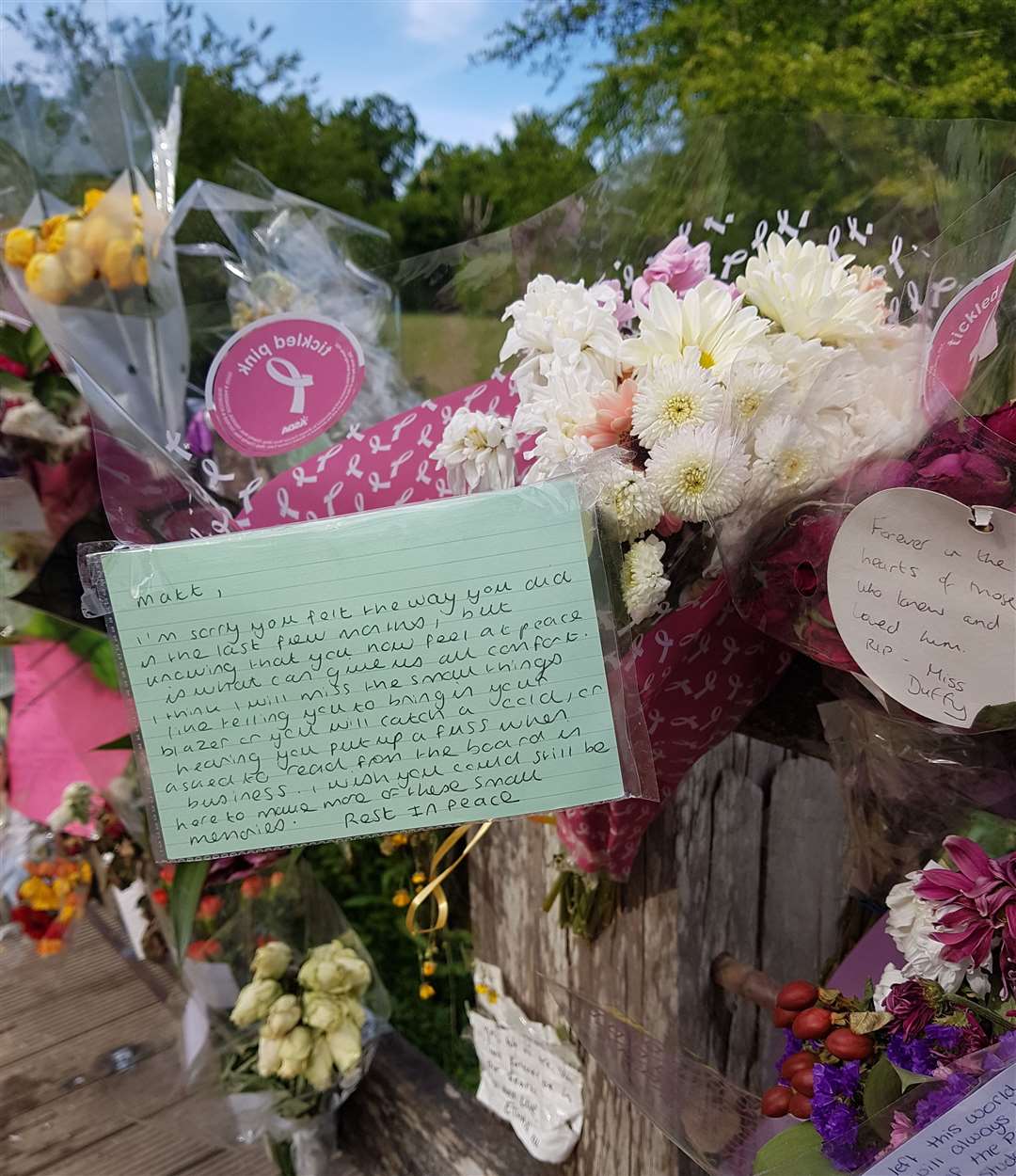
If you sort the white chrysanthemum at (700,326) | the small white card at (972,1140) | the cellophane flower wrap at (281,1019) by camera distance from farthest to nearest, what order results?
the cellophane flower wrap at (281,1019) → the white chrysanthemum at (700,326) → the small white card at (972,1140)

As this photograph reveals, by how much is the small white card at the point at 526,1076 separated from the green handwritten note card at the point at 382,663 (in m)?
0.76

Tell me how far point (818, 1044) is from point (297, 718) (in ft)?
1.36

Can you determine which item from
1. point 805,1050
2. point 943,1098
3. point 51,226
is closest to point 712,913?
point 805,1050

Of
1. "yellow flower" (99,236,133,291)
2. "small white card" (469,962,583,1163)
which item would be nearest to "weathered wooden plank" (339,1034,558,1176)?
"small white card" (469,962,583,1163)

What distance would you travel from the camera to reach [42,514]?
118cm

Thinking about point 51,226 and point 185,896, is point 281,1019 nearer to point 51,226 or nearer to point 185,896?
point 185,896

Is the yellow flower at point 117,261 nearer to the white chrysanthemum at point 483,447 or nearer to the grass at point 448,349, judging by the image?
the grass at point 448,349

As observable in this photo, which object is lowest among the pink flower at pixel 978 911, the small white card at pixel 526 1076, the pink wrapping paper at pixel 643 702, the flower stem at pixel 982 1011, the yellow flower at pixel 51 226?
the small white card at pixel 526 1076

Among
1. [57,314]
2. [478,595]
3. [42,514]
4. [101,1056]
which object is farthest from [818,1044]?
[101,1056]

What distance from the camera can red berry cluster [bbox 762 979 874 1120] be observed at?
572 millimetres

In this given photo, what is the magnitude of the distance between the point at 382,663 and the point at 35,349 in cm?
91

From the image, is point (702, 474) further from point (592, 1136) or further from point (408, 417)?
point (592, 1136)

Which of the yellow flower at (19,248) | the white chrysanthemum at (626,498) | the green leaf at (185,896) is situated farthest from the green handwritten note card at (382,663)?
the yellow flower at (19,248)

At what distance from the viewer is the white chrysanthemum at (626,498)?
572 mm
